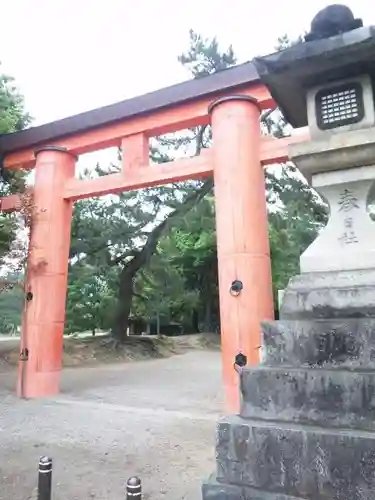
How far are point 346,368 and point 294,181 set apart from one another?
9.85m

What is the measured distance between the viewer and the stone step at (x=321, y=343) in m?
2.60

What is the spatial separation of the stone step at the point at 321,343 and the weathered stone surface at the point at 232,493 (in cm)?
78

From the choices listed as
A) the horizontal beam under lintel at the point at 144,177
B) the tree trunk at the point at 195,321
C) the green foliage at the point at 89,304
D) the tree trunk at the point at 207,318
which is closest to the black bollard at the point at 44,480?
the horizontal beam under lintel at the point at 144,177

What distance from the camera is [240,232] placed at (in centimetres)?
679

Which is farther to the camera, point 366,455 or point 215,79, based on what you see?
point 215,79

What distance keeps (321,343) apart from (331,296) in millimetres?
366

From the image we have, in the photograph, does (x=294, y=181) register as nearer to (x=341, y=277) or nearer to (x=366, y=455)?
(x=341, y=277)

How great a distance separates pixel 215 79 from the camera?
746 centimetres

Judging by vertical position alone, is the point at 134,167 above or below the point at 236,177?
above

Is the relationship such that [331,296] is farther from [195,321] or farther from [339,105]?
[195,321]

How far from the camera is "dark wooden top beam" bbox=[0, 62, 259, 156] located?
23.9 ft

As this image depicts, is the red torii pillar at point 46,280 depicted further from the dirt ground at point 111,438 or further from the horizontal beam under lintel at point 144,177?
the dirt ground at point 111,438

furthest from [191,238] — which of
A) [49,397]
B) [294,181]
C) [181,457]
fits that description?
[181,457]

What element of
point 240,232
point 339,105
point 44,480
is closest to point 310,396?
point 44,480
